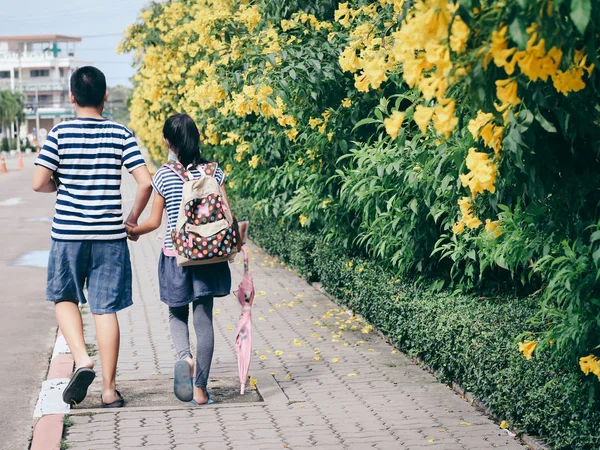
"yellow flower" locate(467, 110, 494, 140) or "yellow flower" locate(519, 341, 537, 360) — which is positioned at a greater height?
"yellow flower" locate(467, 110, 494, 140)

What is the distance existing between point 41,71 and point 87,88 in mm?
150226

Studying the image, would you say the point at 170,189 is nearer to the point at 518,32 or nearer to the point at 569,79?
the point at 569,79

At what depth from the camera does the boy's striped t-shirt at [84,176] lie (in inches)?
224

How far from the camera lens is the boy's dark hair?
5.78 meters

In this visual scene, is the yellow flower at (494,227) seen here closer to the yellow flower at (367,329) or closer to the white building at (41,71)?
the yellow flower at (367,329)

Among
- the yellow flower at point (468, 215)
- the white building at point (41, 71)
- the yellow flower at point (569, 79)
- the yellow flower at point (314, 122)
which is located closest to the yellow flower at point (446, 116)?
the yellow flower at point (569, 79)

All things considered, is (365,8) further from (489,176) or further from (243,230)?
(489,176)

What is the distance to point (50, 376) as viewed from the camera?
7.02 m

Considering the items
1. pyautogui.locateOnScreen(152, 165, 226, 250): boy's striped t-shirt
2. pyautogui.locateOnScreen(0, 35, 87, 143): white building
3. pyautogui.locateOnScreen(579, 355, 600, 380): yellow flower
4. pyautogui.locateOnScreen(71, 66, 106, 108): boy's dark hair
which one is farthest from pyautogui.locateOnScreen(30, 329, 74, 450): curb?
pyautogui.locateOnScreen(0, 35, 87, 143): white building

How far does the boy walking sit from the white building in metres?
142

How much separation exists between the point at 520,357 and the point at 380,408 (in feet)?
3.56

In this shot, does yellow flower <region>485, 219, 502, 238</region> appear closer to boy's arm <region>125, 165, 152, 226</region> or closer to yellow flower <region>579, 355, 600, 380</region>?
yellow flower <region>579, 355, 600, 380</region>

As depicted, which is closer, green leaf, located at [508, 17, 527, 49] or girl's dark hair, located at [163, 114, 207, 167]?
green leaf, located at [508, 17, 527, 49]

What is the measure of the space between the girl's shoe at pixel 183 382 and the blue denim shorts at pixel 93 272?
530mm
